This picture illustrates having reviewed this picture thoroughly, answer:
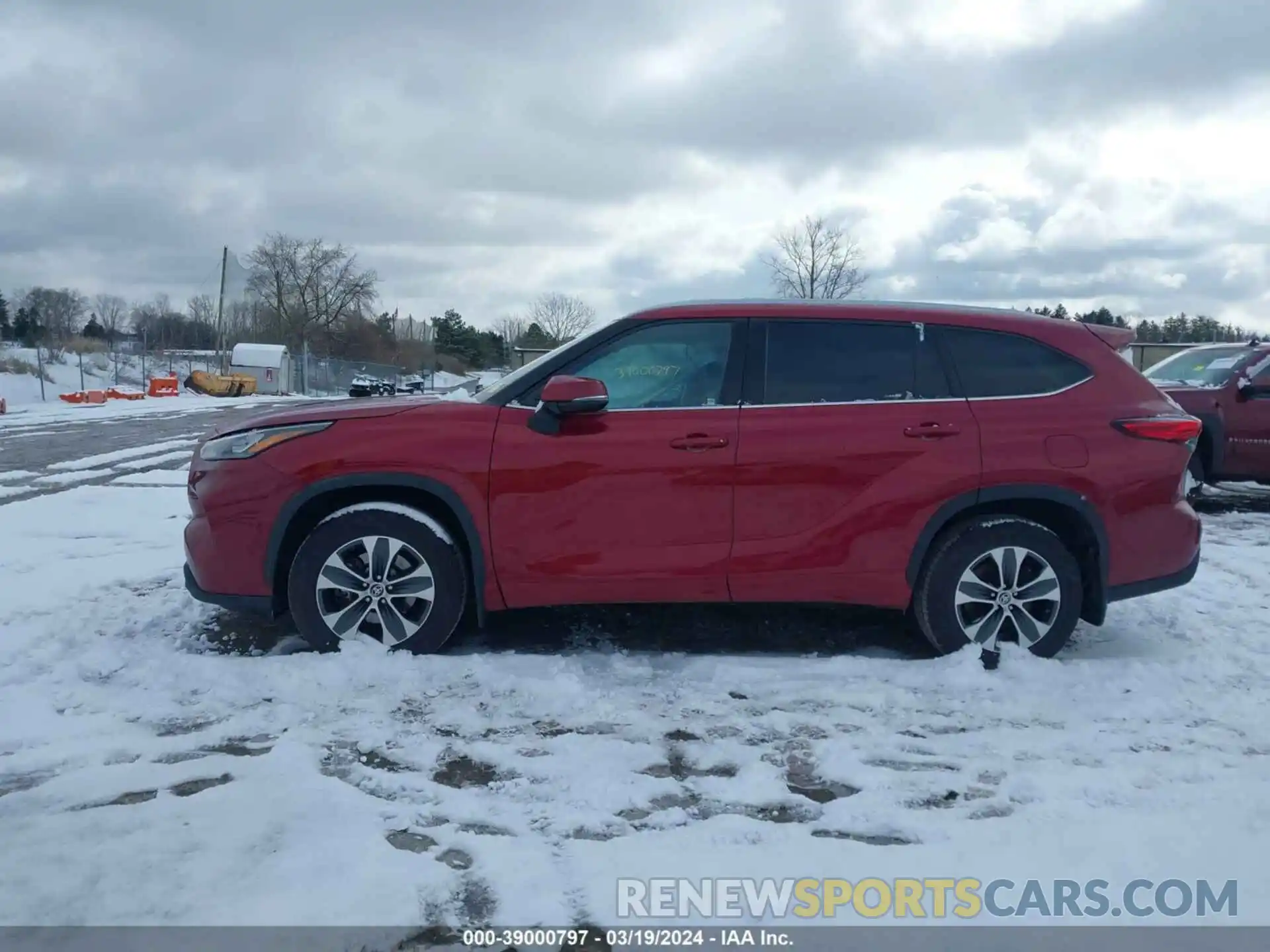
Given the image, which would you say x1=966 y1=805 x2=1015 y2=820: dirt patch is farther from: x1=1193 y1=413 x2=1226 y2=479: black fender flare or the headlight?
x1=1193 y1=413 x2=1226 y2=479: black fender flare

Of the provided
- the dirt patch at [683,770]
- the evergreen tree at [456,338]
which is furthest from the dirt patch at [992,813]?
the evergreen tree at [456,338]

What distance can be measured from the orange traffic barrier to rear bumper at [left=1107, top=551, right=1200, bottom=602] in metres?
38.7

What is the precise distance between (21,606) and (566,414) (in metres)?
3.24

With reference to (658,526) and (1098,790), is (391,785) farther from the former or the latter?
(1098,790)

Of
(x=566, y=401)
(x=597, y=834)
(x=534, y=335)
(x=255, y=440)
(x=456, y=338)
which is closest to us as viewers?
(x=597, y=834)

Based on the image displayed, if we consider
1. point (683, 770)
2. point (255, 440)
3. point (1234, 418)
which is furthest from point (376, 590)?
point (1234, 418)

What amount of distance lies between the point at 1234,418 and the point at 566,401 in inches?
294

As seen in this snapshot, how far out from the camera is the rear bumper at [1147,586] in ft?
14.1

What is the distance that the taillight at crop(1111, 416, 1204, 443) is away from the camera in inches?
168

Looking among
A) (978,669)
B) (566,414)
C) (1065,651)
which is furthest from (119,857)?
(1065,651)

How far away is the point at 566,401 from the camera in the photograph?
3986mm

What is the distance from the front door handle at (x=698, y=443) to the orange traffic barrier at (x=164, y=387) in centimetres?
3782

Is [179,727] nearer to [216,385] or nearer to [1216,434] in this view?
[1216,434]

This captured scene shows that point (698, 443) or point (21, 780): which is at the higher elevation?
point (698, 443)
